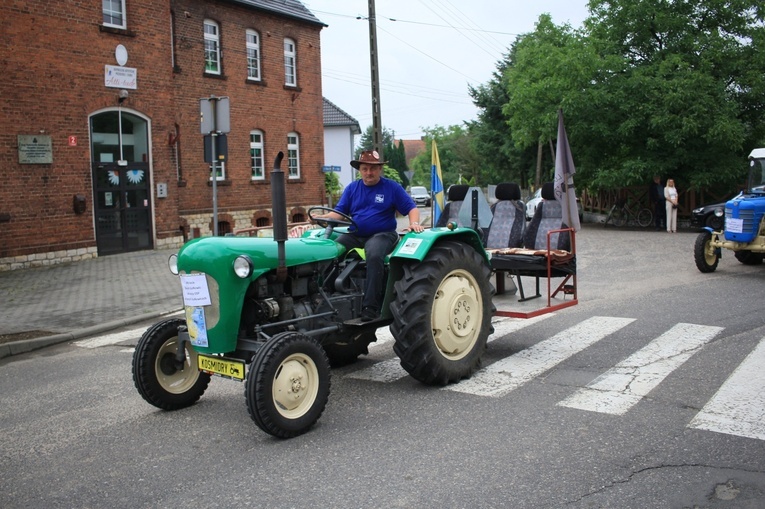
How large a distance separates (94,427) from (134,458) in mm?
880

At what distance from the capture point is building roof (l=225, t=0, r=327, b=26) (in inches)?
992

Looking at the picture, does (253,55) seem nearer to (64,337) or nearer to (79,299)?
(79,299)

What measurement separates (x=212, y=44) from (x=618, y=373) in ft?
68.0

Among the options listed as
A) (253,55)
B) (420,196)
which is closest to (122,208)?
(253,55)

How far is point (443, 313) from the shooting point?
632 cm

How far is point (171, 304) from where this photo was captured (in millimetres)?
11867

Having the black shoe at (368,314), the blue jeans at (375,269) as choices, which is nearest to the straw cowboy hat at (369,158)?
the blue jeans at (375,269)

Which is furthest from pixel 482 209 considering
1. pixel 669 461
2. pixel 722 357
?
pixel 669 461

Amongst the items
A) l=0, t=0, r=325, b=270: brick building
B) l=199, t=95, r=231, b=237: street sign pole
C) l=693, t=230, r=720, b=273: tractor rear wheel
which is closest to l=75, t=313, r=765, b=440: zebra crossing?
l=199, t=95, r=231, b=237: street sign pole

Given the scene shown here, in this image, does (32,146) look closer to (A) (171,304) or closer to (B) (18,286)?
(B) (18,286)

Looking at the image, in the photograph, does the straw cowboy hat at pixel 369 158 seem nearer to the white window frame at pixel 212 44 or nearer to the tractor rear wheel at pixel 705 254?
the tractor rear wheel at pixel 705 254

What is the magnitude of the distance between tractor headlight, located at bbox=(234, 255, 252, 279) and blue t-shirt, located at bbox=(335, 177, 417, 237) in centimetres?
163

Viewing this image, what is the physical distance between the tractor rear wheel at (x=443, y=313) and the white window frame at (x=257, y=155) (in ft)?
66.0

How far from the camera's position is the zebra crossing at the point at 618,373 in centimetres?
554
